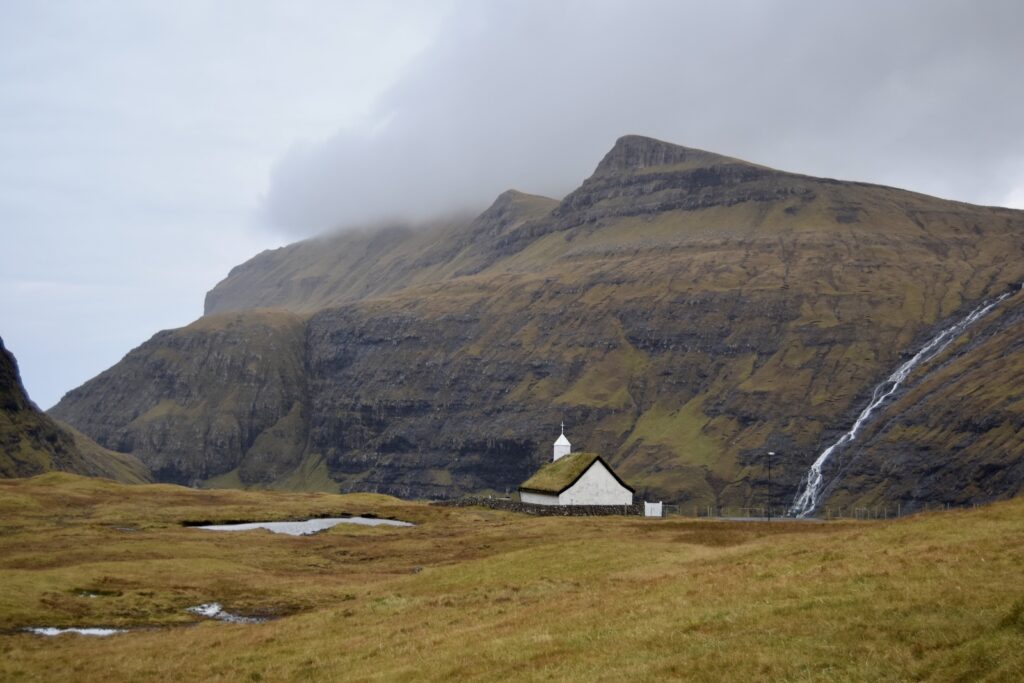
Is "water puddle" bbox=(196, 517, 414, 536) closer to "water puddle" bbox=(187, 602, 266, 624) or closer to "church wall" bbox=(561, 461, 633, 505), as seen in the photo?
"church wall" bbox=(561, 461, 633, 505)

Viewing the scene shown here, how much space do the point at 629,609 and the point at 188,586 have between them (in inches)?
1272

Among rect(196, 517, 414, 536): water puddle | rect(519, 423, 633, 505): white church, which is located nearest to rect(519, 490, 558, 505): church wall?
rect(519, 423, 633, 505): white church

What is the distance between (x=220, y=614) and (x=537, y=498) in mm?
63514

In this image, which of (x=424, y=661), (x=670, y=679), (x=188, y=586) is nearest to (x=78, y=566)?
(x=188, y=586)

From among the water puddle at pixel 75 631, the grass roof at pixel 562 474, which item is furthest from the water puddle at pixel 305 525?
the water puddle at pixel 75 631

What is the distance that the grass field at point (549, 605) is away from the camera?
24047 millimetres

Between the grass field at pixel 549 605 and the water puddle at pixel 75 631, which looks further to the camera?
the water puddle at pixel 75 631

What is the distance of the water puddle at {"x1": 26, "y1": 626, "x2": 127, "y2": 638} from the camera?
44062mm

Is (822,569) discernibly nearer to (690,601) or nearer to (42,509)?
(690,601)

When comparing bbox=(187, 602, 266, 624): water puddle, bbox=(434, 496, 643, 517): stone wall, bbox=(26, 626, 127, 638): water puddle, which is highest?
bbox=(434, 496, 643, 517): stone wall

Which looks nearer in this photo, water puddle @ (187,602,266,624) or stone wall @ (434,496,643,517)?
water puddle @ (187,602,266,624)

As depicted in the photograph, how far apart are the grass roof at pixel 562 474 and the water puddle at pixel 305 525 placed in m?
15.5

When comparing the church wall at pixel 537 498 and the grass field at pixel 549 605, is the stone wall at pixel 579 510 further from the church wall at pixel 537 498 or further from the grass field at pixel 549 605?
the grass field at pixel 549 605

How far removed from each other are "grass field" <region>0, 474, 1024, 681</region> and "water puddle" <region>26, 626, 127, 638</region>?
794mm
